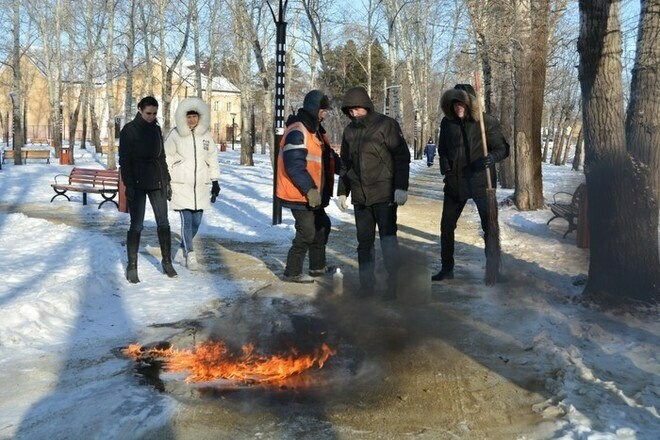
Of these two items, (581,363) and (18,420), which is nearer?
(18,420)

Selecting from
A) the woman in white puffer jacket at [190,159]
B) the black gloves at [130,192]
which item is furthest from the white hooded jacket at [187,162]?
the black gloves at [130,192]

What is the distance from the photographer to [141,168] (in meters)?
6.94

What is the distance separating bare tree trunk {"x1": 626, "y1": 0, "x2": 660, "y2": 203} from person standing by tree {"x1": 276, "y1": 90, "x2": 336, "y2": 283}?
2892 millimetres

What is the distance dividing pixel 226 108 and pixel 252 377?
311ft

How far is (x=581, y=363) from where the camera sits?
14.3 ft

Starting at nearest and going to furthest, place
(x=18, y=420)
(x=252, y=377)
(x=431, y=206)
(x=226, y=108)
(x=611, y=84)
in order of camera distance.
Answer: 1. (x=18, y=420)
2. (x=252, y=377)
3. (x=611, y=84)
4. (x=431, y=206)
5. (x=226, y=108)

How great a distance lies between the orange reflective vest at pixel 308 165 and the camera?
22.2 feet

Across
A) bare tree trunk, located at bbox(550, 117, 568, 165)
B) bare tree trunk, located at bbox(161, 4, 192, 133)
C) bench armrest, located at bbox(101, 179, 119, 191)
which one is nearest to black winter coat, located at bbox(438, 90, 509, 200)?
bench armrest, located at bbox(101, 179, 119, 191)

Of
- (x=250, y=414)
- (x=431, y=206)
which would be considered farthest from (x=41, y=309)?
(x=431, y=206)

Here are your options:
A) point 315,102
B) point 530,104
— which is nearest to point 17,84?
point 530,104

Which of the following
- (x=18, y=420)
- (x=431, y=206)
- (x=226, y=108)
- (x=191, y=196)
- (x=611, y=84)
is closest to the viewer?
(x=18, y=420)

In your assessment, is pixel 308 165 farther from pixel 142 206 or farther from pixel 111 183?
pixel 111 183

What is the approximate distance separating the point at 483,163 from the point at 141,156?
3.46 metres

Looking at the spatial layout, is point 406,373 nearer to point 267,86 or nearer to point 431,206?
point 431,206
